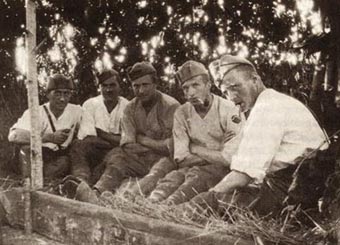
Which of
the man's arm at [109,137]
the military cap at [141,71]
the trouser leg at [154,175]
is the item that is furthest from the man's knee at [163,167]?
the man's arm at [109,137]

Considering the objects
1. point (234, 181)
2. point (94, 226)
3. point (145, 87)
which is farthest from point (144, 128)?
point (234, 181)

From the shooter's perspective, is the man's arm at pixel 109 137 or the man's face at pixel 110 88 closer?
the man's arm at pixel 109 137

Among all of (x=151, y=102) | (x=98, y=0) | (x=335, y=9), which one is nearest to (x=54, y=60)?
(x=98, y=0)

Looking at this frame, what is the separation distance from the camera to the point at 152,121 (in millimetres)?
6219

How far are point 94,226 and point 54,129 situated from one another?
2.40 m

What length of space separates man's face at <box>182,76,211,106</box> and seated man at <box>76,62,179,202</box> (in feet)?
2.22

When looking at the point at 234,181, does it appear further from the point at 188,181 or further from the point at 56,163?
the point at 56,163

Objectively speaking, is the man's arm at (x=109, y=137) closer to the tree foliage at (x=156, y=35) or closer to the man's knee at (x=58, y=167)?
the man's knee at (x=58, y=167)

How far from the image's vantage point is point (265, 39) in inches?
285

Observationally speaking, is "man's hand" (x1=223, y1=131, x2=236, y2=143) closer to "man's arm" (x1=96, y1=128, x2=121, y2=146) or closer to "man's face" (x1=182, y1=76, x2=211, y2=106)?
"man's face" (x1=182, y1=76, x2=211, y2=106)

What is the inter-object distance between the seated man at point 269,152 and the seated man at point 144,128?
6.33 ft

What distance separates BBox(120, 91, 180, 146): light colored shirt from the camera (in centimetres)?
618

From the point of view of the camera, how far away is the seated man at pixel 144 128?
5.92 m

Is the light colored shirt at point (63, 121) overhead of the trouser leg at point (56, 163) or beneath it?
overhead
